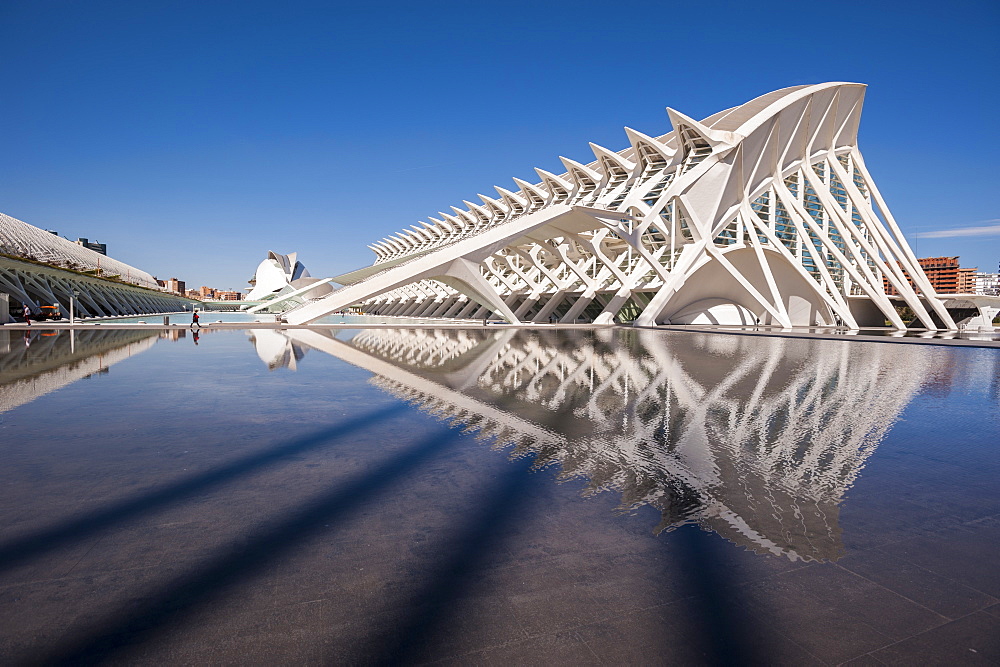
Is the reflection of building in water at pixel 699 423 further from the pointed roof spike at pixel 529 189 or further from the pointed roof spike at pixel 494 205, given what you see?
the pointed roof spike at pixel 494 205

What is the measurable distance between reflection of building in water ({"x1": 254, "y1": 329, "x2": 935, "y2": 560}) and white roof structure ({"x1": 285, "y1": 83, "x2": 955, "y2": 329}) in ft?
44.4

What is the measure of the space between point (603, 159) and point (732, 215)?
792 centimetres

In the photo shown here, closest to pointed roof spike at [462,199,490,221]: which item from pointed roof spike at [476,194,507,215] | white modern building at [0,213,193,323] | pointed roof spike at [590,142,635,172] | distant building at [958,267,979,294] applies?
pointed roof spike at [476,194,507,215]

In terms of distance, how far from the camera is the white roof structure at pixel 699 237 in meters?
25.3

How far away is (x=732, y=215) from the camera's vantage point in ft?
96.0

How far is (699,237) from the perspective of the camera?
2714 centimetres

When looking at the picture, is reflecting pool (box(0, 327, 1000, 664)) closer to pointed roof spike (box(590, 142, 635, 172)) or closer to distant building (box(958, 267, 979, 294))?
pointed roof spike (box(590, 142, 635, 172))

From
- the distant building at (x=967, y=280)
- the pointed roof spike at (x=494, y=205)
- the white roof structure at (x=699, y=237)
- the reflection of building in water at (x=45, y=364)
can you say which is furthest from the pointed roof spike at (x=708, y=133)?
the distant building at (x=967, y=280)

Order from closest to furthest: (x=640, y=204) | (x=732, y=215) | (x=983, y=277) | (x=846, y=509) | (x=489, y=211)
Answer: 1. (x=846, y=509)
2. (x=640, y=204)
3. (x=732, y=215)
4. (x=489, y=211)
5. (x=983, y=277)

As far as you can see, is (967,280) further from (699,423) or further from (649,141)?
(699,423)

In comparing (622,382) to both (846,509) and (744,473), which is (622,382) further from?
(846,509)

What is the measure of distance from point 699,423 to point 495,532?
9.42ft

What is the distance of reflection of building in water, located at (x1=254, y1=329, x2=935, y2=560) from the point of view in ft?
9.12

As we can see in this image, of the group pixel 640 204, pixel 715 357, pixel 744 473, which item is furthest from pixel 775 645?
pixel 640 204
